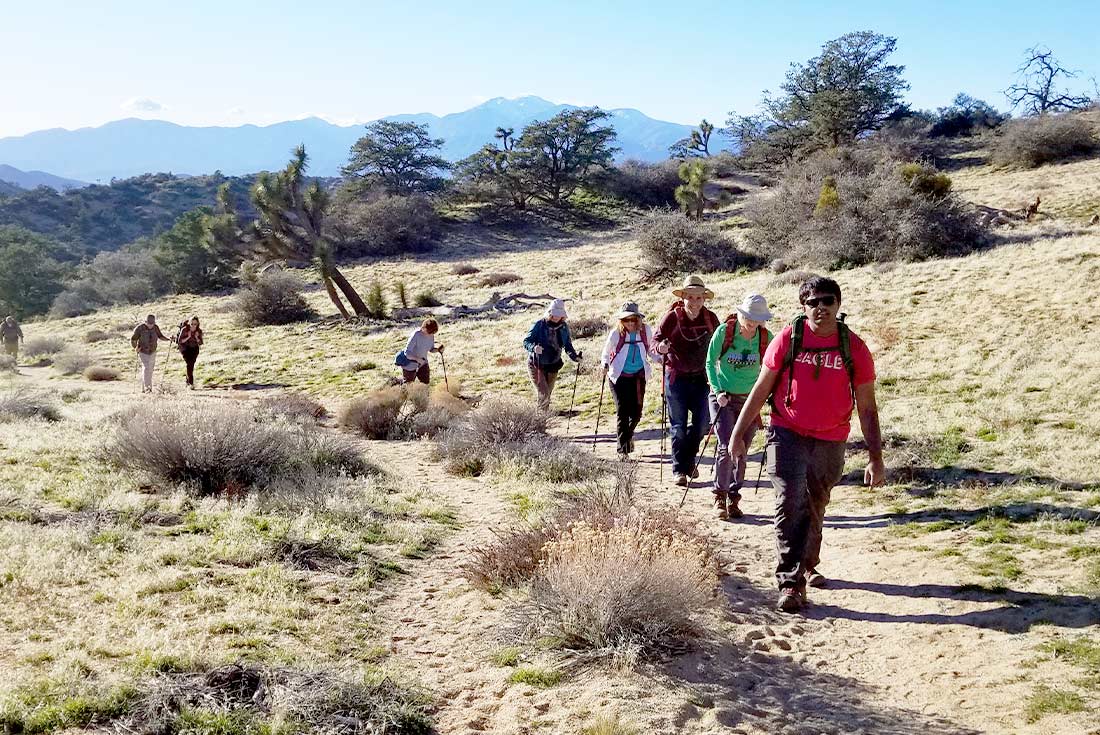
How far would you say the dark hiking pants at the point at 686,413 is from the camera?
696 centimetres

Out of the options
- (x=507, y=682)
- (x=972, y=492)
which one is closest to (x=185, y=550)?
(x=507, y=682)

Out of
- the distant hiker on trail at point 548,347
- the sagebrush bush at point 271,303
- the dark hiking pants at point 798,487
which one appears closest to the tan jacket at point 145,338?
the distant hiker on trail at point 548,347

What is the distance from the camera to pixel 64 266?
45.4 meters

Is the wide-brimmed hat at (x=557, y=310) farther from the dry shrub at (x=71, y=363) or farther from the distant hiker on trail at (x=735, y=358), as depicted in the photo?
the dry shrub at (x=71, y=363)

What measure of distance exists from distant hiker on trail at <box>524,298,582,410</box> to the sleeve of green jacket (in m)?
3.16

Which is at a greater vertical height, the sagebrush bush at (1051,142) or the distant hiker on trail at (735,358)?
the sagebrush bush at (1051,142)

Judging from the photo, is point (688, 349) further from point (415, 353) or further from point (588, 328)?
point (588, 328)

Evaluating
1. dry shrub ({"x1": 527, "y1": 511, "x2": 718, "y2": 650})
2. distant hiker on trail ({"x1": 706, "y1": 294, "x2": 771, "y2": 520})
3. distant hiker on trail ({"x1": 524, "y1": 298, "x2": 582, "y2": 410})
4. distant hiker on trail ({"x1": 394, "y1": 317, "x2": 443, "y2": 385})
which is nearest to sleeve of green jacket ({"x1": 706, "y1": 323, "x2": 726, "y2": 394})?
distant hiker on trail ({"x1": 706, "y1": 294, "x2": 771, "y2": 520})

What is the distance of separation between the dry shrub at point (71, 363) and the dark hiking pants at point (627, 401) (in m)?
17.4

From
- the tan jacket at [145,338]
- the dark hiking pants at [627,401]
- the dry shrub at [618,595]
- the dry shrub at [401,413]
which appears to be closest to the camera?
the dry shrub at [618,595]

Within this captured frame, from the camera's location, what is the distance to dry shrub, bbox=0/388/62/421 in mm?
10852

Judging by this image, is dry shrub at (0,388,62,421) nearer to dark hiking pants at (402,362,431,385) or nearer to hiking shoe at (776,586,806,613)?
dark hiking pants at (402,362,431,385)

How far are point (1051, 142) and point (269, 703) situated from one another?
3657 cm

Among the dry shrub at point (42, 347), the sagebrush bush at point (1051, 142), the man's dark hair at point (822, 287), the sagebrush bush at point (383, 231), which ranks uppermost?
the sagebrush bush at point (1051, 142)
